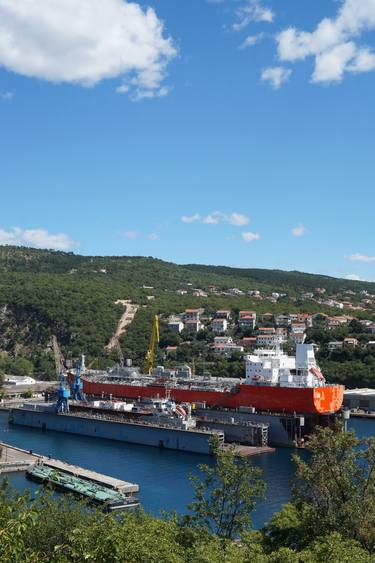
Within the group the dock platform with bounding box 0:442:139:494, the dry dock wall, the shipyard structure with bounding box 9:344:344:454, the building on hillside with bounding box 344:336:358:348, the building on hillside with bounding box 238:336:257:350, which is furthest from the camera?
the building on hillside with bounding box 238:336:257:350

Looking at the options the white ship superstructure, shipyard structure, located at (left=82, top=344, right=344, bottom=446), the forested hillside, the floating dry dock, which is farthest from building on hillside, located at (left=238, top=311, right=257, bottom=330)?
the floating dry dock

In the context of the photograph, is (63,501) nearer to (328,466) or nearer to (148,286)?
(328,466)

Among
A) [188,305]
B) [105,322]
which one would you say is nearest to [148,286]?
[188,305]

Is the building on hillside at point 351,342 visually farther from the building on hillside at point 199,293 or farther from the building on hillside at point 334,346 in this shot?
the building on hillside at point 199,293

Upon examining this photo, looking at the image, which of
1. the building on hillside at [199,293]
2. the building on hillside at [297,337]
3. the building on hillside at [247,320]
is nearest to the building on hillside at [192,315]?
the building on hillside at [247,320]

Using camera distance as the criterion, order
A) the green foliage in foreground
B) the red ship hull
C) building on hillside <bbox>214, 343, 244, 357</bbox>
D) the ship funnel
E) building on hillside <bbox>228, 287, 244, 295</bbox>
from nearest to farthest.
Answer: the green foliage in foreground → the red ship hull → the ship funnel → building on hillside <bbox>214, 343, 244, 357</bbox> → building on hillside <bbox>228, 287, 244, 295</bbox>

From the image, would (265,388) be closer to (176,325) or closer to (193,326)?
(176,325)

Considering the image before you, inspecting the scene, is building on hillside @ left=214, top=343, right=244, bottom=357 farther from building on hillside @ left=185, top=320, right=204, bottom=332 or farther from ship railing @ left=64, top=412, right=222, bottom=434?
ship railing @ left=64, top=412, right=222, bottom=434

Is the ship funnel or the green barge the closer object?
the green barge
